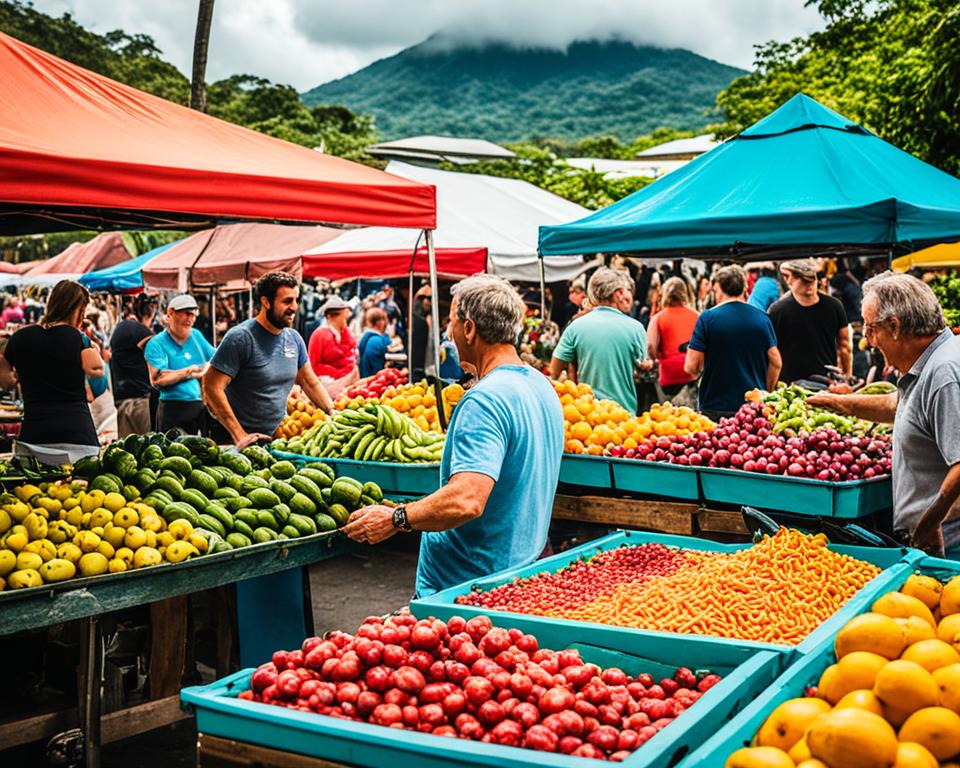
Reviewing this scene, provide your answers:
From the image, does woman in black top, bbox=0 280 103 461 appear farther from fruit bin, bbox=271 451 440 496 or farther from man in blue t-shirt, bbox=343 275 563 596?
man in blue t-shirt, bbox=343 275 563 596

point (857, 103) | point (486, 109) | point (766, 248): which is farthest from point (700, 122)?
point (766, 248)

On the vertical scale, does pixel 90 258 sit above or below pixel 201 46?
below

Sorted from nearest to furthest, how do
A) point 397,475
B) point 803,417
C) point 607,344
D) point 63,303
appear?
1. point 803,417
2. point 397,475
3. point 63,303
4. point 607,344

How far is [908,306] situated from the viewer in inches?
151

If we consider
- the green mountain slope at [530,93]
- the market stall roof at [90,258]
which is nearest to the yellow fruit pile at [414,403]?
the market stall roof at [90,258]

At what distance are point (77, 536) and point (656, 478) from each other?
10.5 ft

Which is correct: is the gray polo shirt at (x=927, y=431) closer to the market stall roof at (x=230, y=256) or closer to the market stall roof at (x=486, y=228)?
the market stall roof at (x=486, y=228)

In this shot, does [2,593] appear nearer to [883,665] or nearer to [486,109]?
[883,665]

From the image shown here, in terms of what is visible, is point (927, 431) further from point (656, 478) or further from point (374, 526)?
point (374, 526)

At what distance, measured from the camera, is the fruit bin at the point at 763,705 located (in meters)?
1.92

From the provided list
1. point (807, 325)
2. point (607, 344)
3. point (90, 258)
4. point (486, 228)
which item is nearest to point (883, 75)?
point (486, 228)

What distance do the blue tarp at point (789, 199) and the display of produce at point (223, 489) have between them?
297cm

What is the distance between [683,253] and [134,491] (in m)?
5.42

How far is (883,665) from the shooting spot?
7.04 ft
